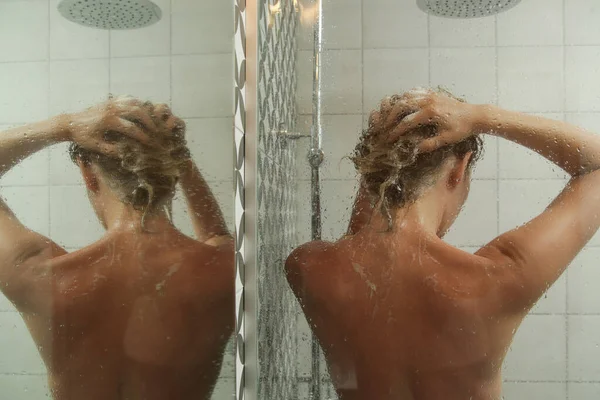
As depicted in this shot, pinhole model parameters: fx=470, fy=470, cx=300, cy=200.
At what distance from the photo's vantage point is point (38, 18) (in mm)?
562

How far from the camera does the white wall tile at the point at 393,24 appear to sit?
82cm

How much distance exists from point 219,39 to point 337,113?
241mm

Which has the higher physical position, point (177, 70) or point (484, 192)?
point (177, 70)

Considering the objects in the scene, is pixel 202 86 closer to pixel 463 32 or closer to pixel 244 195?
pixel 244 195

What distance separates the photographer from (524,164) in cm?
80

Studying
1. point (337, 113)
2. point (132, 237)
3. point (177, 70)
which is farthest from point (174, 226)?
point (337, 113)

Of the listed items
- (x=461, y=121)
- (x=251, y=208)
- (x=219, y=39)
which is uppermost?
(x=219, y=39)

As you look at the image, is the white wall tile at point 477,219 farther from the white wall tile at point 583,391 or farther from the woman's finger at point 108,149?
the woman's finger at point 108,149

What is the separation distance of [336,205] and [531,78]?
1.29 ft

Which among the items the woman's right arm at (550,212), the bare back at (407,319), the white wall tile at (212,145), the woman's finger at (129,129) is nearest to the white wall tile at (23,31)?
the woman's finger at (129,129)

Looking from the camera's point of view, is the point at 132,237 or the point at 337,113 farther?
the point at 337,113

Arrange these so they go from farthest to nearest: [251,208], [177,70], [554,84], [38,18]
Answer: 1. [251,208]
2. [554,84]
3. [177,70]
4. [38,18]

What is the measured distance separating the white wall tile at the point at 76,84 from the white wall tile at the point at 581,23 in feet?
2.44

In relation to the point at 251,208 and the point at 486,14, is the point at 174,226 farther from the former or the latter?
the point at 486,14
